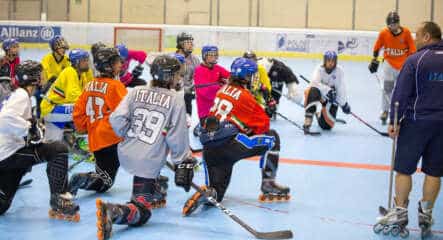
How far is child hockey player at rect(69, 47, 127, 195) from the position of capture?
558 centimetres

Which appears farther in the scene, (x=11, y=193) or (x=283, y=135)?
(x=283, y=135)

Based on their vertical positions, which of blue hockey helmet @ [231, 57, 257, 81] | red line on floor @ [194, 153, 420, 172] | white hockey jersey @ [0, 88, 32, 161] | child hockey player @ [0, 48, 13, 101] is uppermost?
blue hockey helmet @ [231, 57, 257, 81]

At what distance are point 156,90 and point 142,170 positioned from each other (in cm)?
54

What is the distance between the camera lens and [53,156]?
5121 millimetres

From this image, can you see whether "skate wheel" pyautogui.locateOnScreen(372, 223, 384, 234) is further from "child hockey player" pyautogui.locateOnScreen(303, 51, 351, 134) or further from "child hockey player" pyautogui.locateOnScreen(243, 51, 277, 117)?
"child hockey player" pyautogui.locateOnScreen(303, 51, 351, 134)

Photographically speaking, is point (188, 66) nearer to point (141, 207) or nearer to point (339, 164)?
point (339, 164)

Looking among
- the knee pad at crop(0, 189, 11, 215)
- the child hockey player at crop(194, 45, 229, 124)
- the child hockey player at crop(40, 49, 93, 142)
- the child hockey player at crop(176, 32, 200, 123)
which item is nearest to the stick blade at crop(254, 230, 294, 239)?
the knee pad at crop(0, 189, 11, 215)

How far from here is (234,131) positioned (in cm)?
569

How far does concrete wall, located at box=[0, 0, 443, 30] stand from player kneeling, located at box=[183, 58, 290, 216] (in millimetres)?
17528

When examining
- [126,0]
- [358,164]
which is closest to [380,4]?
[126,0]

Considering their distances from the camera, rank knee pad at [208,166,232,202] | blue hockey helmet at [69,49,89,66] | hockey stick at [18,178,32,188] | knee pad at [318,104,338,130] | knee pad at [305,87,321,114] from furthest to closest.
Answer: knee pad at [318,104,338,130]
knee pad at [305,87,321,114]
blue hockey helmet at [69,49,89,66]
hockey stick at [18,178,32,188]
knee pad at [208,166,232,202]

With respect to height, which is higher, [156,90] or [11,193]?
[156,90]

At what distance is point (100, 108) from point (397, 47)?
5581 millimetres

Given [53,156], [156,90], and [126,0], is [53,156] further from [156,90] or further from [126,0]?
[126,0]
